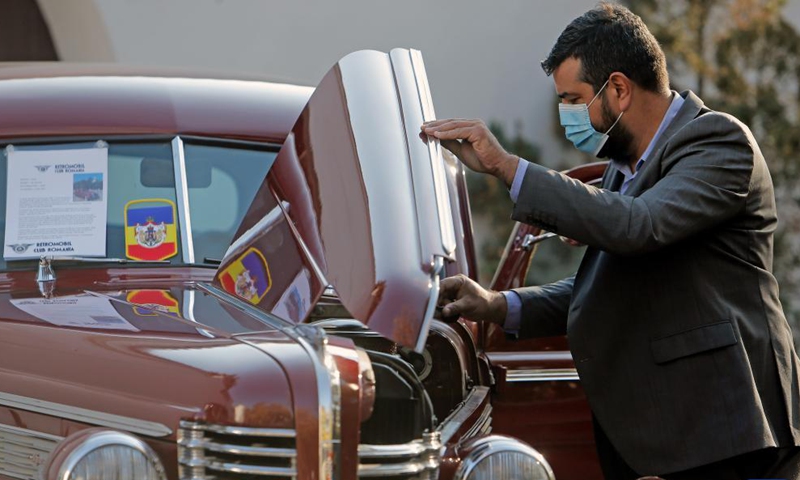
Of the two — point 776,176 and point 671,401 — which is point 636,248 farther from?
point 776,176

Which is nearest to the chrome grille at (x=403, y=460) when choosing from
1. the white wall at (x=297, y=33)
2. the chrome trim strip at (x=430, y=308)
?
the chrome trim strip at (x=430, y=308)

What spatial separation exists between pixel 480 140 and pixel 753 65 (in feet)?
24.8

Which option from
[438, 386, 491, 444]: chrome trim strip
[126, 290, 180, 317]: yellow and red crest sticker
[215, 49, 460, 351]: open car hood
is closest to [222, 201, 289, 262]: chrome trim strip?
[215, 49, 460, 351]: open car hood

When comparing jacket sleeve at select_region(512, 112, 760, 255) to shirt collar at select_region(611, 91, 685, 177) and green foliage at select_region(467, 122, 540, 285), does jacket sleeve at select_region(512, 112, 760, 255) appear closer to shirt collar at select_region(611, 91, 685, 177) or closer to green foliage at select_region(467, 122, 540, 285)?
shirt collar at select_region(611, 91, 685, 177)

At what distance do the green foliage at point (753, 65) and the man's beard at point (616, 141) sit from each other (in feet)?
21.9

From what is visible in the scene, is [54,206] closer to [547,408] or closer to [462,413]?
[462,413]

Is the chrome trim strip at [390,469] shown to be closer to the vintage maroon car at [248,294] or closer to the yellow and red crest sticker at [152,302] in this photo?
the vintage maroon car at [248,294]

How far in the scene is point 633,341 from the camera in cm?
335

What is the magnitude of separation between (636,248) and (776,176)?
743 cm

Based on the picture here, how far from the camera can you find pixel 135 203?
3719 millimetres

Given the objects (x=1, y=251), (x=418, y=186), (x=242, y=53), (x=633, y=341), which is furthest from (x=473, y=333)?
(x=242, y=53)

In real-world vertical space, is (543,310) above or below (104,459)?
above

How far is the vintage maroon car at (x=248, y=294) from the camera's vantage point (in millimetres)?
2691

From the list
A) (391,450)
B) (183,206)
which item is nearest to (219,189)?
(183,206)
